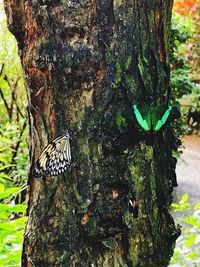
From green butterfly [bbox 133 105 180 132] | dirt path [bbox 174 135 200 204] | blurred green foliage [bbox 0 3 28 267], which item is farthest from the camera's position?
dirt path [bbox 174 135 200 204]

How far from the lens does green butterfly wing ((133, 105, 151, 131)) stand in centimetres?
98

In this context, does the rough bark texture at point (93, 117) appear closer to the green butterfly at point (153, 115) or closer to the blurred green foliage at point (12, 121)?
the green butterfly at point (153, 115)

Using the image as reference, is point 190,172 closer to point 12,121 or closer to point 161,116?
point 12,121

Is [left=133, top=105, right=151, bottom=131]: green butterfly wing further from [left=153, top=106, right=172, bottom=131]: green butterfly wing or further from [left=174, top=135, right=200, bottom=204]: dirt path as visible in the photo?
[left=174, top=135, right=200, bottom=204]: dirt path

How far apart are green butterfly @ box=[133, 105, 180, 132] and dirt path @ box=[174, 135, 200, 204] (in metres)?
3.99

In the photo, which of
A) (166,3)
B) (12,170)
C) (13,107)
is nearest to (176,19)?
(13,107)

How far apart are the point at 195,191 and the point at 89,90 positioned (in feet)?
14.5

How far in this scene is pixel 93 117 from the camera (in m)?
1.00

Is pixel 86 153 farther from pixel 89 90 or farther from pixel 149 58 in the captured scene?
pixel 149 58

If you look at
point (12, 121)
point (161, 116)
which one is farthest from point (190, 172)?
point (161, 116)

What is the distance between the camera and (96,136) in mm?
1006

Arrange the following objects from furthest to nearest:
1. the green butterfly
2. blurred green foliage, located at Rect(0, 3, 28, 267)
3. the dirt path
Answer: the dirt path → blurred green foliage, located at Rect(0, 3, 28, 267) → the green butterfly

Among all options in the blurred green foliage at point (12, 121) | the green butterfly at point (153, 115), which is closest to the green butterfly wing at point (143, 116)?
the green butterfly at point (153, 115)

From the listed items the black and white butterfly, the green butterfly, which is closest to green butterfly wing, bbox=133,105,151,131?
the green butterfly
